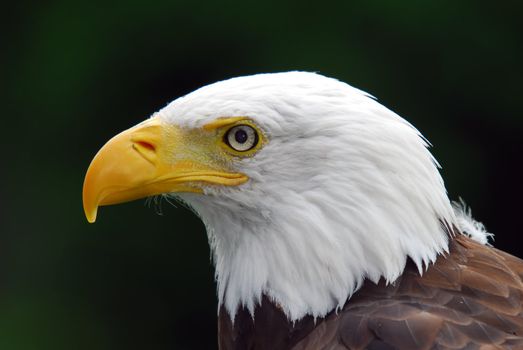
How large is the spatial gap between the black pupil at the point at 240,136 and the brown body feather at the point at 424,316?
0.44 m

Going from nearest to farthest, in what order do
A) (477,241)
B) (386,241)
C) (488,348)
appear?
(488,348)
(386,241)
(477,241)

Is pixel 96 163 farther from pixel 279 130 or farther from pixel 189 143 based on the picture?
pixel 279 130

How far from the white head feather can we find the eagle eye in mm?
34

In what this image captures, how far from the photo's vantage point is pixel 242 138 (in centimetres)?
295

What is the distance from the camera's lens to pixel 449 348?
2629 mm

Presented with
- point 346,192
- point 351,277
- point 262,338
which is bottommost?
point 262,338

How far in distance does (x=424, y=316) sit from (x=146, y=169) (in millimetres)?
824

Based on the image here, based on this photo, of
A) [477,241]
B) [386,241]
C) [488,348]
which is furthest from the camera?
[477,241]

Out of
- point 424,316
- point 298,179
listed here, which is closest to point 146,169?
point 298,179

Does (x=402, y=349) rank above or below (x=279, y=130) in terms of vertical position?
below

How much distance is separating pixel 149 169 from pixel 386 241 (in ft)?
2.15

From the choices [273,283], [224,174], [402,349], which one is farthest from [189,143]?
[402,349]

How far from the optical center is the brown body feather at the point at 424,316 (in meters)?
2.68

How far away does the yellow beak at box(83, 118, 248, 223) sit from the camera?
294 centimetres
